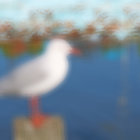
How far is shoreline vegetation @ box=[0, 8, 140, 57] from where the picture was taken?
271 cm

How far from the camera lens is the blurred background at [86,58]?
272cm

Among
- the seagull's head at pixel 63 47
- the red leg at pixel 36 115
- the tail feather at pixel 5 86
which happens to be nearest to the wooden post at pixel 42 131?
the red leg at pixel 36 115

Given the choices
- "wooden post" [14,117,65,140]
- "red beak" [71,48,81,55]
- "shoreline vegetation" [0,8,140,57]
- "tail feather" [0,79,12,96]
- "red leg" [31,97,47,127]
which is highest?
"shoreline vegetation" [0,8,140,57]

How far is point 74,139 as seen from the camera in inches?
111

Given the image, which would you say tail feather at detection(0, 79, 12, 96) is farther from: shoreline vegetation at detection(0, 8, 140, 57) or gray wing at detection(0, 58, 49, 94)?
shoreline vegetation at detection(0, 8, 140, 57)

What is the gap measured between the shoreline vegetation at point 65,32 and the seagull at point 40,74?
2.1 inches

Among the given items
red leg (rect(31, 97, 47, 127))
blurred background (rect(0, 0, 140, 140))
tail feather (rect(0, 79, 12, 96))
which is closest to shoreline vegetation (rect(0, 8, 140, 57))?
blurred background (rect(0, 0, 140, 140))

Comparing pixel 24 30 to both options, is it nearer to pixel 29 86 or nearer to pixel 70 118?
pixel 29 86

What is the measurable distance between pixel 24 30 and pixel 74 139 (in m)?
0.71

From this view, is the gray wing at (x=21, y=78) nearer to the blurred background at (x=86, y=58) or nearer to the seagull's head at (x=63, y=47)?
the blurred background at (x=86, y=58)

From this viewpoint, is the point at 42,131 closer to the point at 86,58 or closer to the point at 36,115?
the point at 36,115

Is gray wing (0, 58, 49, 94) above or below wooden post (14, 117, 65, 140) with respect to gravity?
above

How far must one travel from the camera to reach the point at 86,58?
2.75 meters

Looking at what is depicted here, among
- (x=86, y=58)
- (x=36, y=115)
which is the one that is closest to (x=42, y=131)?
Result: (x=36, y=115)
